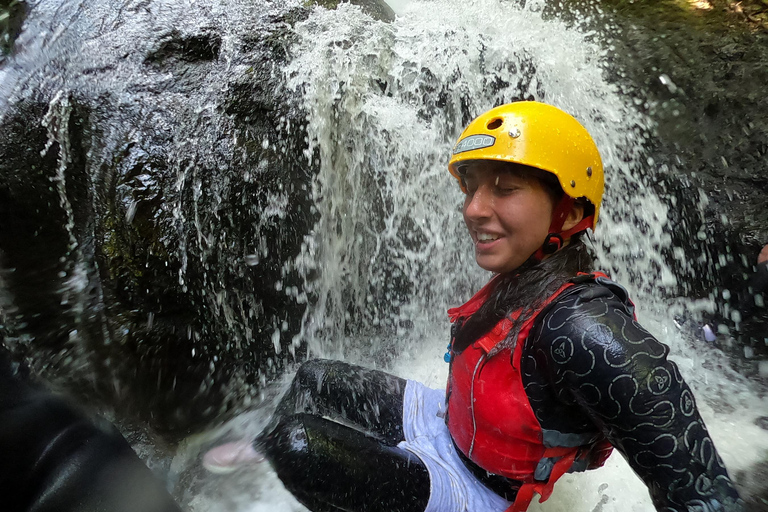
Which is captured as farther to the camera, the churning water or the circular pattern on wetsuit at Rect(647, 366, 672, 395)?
the churning water

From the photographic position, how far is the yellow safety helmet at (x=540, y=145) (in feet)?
4.60

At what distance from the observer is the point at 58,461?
737 millimetres

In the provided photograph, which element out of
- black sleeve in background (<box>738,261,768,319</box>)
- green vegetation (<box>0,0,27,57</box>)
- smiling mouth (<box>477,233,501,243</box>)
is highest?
green vegetation (<box>0,0,27,57</box>)

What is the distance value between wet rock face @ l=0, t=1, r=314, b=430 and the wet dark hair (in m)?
2.18

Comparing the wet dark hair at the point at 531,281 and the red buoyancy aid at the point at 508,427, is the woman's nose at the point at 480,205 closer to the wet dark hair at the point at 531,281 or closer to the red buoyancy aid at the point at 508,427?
the wet dark hair at the point at 531,281

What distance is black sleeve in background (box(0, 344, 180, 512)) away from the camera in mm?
694

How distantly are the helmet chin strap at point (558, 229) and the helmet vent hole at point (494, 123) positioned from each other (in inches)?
13.7

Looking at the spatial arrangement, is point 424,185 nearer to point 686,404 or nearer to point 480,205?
point 480,205

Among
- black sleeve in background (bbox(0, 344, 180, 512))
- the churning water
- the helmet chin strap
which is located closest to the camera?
black sleeve in background (bbox(0, 344, 180, 512))

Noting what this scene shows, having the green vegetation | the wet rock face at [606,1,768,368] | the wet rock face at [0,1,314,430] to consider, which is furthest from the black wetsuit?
the wet rock face at [606,1,768,368]

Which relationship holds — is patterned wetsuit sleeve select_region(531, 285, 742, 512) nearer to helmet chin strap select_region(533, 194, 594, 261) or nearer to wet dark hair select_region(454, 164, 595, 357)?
wet dark hair select_region(454, 164, 595, 357)

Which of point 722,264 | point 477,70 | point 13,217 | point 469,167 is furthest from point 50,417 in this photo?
point 722,264

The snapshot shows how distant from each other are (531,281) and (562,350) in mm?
329

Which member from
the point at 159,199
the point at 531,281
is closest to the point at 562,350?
the point at 531,281
